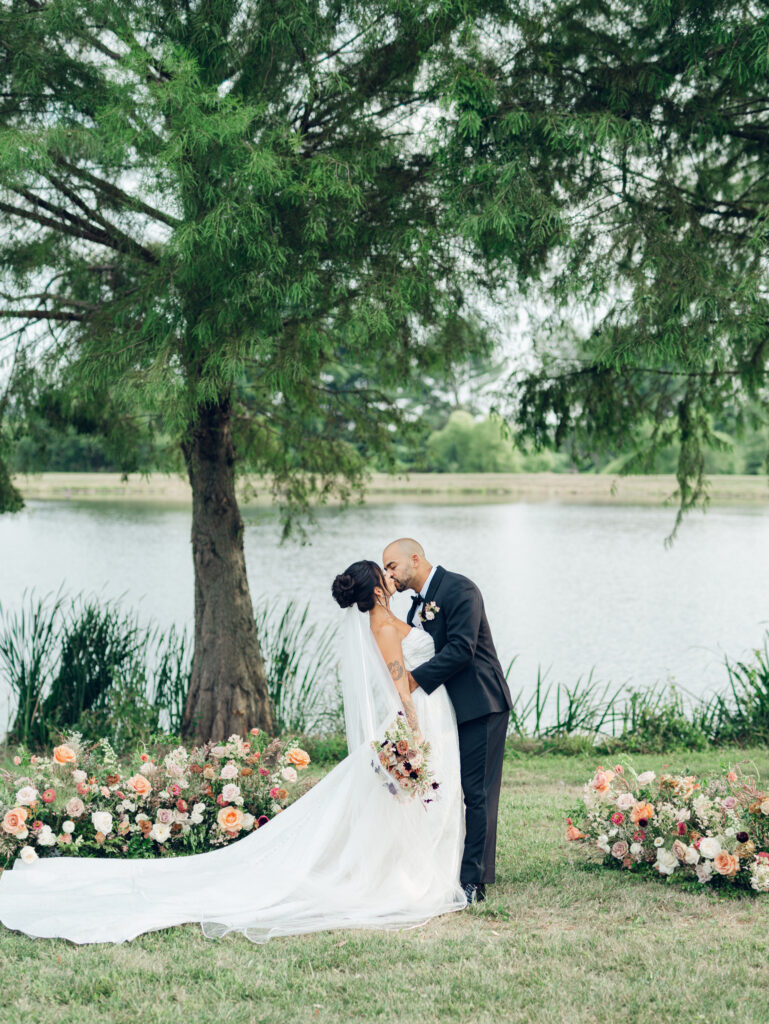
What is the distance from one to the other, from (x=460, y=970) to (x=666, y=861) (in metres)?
1.39

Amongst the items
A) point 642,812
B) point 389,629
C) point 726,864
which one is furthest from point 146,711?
point 726,864

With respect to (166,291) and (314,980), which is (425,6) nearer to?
(166,291)

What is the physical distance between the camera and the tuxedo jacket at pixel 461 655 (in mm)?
4586

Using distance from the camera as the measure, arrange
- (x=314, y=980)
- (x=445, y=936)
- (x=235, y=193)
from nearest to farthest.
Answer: (x=314, y=980) → (x=445, y=936) → (x=235, y=193)

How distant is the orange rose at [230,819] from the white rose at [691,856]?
7.13 ft

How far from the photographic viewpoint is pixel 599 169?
6.52m

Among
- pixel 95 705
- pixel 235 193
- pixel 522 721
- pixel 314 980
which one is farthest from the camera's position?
pixel 522 721

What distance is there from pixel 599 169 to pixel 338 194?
1796 millimetres

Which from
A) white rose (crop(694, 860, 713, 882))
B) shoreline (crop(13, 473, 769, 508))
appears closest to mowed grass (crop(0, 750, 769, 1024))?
white rose (crop(694, 860, 713, 882))

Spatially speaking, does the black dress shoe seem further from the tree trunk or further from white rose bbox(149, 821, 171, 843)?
the tree trunk

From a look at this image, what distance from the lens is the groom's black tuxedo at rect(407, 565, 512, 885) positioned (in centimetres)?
457

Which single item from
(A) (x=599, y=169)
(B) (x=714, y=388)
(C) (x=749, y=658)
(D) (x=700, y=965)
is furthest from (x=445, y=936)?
(C) (x=749, y=658)

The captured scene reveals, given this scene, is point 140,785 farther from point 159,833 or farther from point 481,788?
point 481,788

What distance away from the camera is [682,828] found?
474cm
